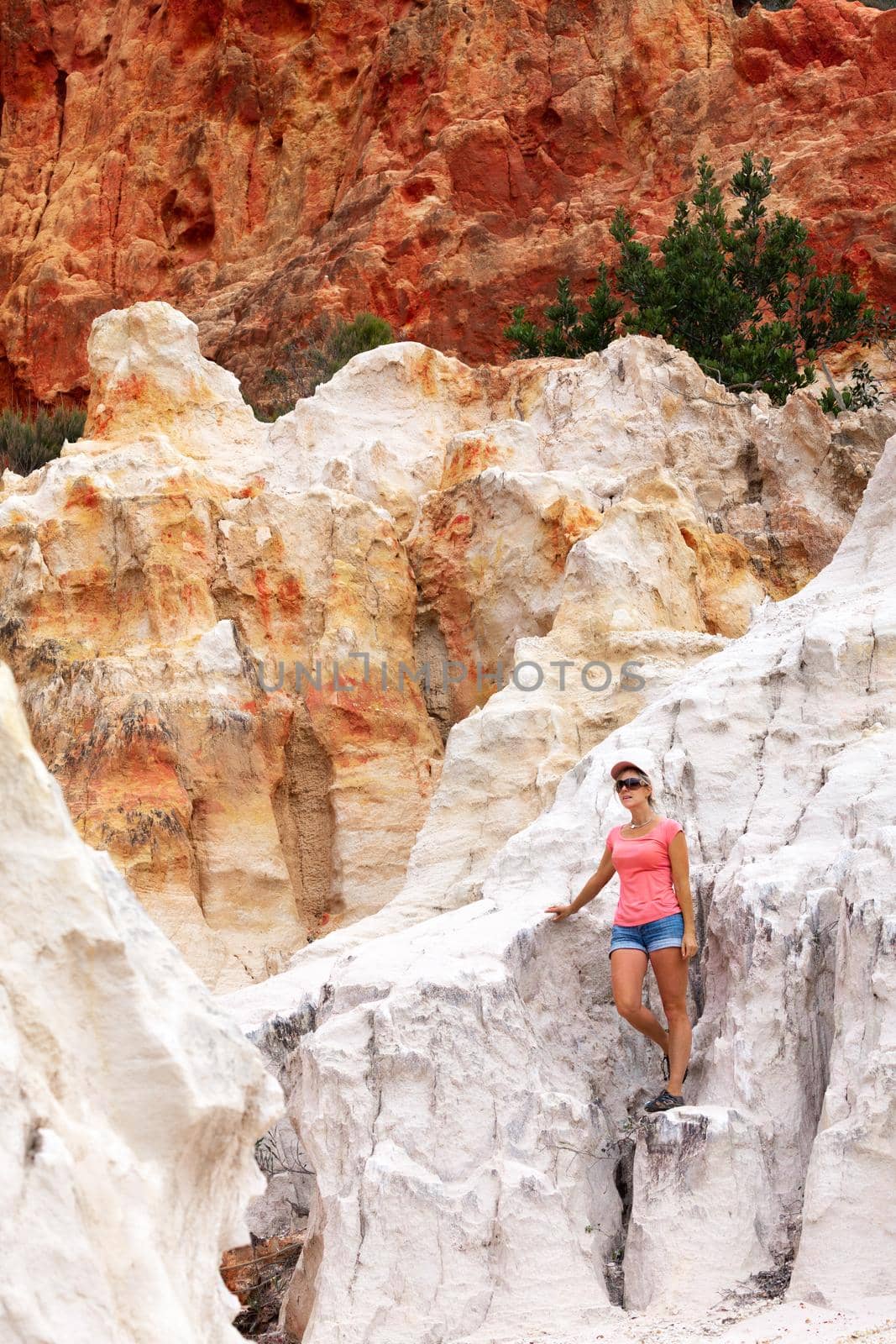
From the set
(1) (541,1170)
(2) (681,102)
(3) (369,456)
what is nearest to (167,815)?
(3) (369,456)

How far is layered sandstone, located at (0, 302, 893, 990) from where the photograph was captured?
372 inches

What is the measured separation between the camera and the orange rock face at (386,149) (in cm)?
2338

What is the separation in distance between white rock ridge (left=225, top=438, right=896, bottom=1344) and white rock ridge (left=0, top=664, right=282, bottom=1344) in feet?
5.48

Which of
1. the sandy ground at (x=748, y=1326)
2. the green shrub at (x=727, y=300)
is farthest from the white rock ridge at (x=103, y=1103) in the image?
the green shrub at (x=727, y=300)

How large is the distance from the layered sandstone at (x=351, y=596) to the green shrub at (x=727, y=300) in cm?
470

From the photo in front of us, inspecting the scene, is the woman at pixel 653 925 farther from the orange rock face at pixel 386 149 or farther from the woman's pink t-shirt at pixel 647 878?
the orange rock face at pixel 386 149

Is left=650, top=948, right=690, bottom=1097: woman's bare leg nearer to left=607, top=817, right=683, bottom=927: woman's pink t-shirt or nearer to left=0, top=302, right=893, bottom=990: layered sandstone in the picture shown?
left=607, top=817, right=683, bottom=927: woman's pink t-shirt

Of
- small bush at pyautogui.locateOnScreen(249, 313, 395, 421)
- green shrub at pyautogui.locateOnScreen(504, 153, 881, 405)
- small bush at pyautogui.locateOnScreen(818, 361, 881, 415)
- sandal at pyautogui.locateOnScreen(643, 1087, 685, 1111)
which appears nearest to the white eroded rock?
sandal at pyautogui.locateOnScreen(643, 1087, 685, 1111)

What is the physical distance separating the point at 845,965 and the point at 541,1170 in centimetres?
116

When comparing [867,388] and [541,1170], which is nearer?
[541,1170]

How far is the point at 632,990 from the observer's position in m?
5.39

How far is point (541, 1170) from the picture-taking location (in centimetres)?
516

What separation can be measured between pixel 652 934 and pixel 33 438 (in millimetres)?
15507

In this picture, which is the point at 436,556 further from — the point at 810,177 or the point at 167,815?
the point at 810,177
